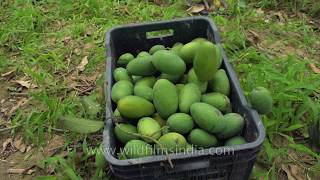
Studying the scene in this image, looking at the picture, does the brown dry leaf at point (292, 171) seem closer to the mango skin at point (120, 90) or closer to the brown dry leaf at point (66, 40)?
the mango skin at point (120, 90)

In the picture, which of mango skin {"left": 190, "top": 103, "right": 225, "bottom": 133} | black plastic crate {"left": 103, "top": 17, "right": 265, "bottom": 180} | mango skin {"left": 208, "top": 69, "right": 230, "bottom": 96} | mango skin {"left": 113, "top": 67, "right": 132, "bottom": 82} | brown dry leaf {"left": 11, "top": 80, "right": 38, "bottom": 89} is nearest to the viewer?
black plastic crate {"left": 103, "top": 17, "right": 265, "bottom": 180}

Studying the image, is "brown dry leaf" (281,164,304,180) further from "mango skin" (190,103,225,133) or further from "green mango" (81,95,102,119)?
"green mango" (81,95,102,119)

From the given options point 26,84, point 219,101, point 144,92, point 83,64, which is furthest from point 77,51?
point 219,101

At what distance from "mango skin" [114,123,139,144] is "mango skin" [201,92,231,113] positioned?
33 centimetres

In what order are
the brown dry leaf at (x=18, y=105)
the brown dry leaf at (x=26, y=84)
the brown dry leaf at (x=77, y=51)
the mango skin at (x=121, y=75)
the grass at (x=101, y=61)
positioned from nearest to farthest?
the mango skin at (x=121, y=75) → the grass at (x=101, y=61) → the brown dry leaf at (x=18, y=105) → the brown dry leaf at (x=26, y=84) → the brown dry leaf at (x=77, y=51)

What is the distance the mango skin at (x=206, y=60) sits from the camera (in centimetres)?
167

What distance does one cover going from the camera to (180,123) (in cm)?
162

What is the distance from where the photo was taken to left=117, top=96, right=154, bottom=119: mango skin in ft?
5.49

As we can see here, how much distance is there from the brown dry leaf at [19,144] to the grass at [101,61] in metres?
0.03

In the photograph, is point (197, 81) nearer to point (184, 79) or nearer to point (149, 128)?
point (184, 79)

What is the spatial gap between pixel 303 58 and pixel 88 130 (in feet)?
5.02

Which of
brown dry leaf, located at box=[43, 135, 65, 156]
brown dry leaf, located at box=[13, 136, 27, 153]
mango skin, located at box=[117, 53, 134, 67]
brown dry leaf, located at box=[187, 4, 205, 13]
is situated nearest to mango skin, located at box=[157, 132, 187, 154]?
mango skin, located at box=[117, 53, 134, 67]

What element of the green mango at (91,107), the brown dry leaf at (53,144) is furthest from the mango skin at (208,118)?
the brown dry leaf at (53,144)

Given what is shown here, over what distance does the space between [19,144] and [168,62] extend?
106 centimetres
